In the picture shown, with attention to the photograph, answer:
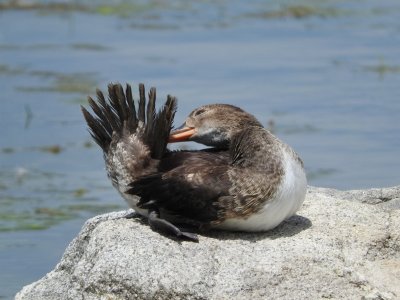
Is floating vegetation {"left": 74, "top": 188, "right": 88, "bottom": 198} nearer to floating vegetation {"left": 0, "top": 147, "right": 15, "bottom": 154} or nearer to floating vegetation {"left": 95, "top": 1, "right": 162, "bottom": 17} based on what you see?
floating vegetation {"left": 0, "top": 147, "right": 15, "bottom": 154}

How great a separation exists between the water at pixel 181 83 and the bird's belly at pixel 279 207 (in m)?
2.43

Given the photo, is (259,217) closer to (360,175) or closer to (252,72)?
(360,175)

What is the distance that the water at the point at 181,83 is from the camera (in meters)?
10.6

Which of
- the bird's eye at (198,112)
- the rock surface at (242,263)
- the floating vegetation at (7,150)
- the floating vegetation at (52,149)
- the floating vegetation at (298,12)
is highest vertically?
the bird's eye at (198,112)

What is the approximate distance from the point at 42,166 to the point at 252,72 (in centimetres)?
412

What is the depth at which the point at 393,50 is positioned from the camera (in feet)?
54.9

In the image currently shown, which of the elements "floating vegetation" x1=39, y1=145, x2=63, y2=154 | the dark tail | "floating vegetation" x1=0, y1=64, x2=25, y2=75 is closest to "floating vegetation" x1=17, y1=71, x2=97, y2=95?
"floating vegetation" x1=0, y1=64, x2=25, y2=75

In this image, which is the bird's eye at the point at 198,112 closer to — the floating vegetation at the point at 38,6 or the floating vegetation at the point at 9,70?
the floating vegetation at the point at 9,70

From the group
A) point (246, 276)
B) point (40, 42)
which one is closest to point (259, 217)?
point (246, 276)

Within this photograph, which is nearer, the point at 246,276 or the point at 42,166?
the point at 246,276

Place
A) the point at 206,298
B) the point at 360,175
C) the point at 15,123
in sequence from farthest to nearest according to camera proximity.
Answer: the point at 15,123, the point at 360,175, the point at 206,298

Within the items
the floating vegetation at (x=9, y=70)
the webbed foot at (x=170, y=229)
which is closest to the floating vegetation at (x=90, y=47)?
the floating vegetation at (x=9, y=70)

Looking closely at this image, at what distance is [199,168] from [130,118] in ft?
2.02

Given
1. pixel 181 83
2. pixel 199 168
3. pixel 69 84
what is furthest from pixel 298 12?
pixel 199 168
